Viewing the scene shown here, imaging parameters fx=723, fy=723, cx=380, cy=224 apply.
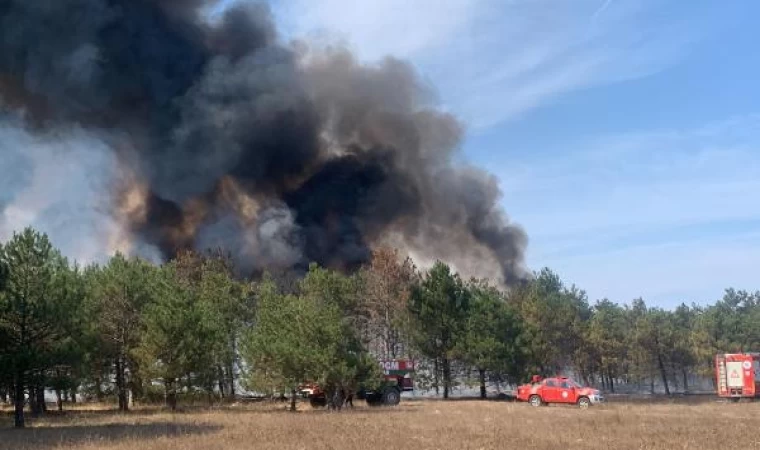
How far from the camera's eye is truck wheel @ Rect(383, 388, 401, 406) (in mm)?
41844

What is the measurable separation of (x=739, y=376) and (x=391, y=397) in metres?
22.8

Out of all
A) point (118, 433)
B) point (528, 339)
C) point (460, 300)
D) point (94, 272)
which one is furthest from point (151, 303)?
point (528, 339)

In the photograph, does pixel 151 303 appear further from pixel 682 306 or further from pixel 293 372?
pixel 682 306

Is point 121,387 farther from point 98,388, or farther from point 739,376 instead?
point 739,376

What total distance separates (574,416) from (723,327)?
2062 inches

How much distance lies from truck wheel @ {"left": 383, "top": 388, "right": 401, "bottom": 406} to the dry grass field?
41.1ft

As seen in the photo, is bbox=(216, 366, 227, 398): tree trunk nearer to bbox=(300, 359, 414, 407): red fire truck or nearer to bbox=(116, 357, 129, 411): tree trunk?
bbox=(300, 359, 414, 407): red fire truck

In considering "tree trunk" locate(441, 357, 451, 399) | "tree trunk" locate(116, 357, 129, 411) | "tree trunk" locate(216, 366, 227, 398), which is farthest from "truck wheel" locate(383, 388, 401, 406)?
"tree trunk" locate(116, 357, 129, 411)

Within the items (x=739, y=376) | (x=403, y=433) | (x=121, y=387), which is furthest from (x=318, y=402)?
(x=739, y=376)

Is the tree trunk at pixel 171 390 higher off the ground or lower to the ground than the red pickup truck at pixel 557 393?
higher

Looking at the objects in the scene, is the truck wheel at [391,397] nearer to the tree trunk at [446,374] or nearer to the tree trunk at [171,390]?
the tree trunk at [446,374]

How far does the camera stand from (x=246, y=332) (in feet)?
144

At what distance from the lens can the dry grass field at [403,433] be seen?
1862 cm

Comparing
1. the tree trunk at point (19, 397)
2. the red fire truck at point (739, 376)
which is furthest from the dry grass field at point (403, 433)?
the red fire truck at point (739, 376)
